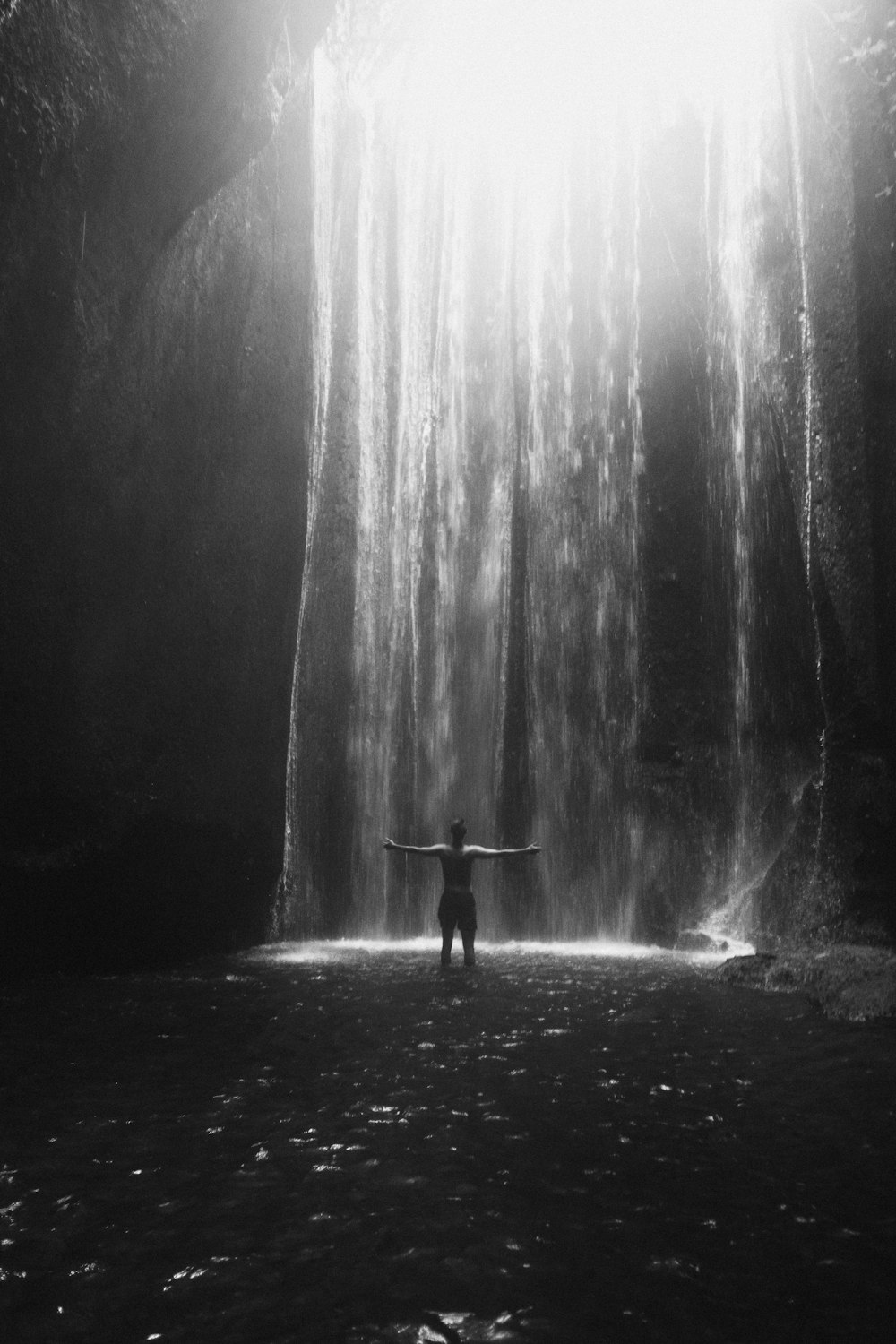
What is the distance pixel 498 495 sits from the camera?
738 inches

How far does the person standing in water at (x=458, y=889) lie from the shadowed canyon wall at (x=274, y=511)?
296 centimetres

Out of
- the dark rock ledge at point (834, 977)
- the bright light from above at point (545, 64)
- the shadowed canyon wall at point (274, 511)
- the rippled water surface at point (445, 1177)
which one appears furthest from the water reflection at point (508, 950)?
the bright light from above at point (545, 64)

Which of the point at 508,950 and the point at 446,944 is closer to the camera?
the point at 446,944

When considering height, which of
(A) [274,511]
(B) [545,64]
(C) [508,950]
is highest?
(B) [545,64]

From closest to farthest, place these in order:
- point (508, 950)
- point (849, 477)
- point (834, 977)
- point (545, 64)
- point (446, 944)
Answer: point (834, 977) < point (446, 944) < point (508, 950) < point (849, 477) < point (545, 64)

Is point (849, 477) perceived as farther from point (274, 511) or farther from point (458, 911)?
point (458, 911)

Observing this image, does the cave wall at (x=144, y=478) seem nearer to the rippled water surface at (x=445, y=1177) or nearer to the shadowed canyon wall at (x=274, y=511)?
the shadowed canyon wall at (x=274, y=511)

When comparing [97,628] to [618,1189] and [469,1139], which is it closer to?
[469,1139]

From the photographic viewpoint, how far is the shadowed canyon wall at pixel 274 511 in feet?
32.6

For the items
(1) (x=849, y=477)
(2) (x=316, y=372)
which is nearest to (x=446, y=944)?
(1) (x=849, y=477)

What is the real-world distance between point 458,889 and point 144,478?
5946 mm

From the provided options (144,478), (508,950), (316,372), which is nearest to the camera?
(144,478)

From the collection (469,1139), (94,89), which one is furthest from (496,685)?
(469,1139)

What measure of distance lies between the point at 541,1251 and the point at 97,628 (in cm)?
872
